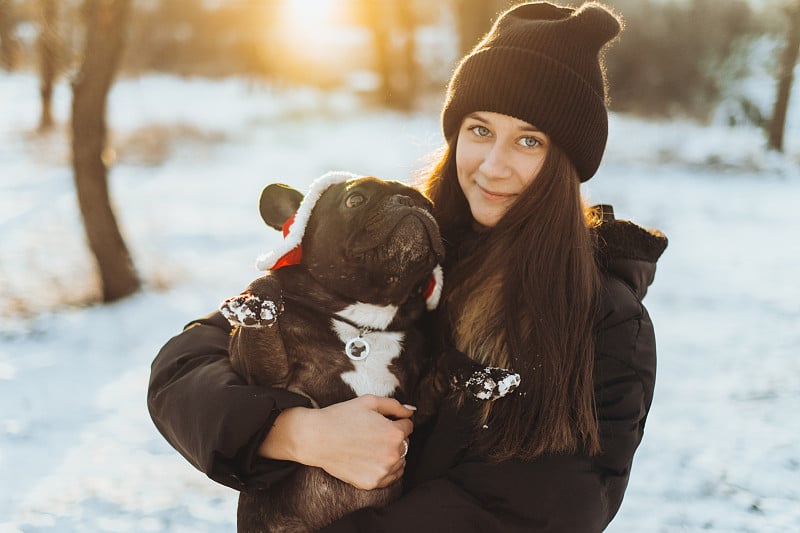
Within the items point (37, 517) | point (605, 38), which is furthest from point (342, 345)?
point (37, 517)

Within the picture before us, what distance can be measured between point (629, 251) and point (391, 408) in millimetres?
973

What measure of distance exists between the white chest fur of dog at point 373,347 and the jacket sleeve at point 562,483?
39 cm

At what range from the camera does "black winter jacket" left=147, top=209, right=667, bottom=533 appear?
1903 millimetres

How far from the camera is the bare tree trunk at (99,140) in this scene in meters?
6.33

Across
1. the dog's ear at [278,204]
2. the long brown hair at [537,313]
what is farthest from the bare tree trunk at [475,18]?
the long brown hair at [537,313]

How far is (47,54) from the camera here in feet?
26.5

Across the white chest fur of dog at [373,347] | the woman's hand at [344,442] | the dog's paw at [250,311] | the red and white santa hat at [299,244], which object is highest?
the red and white santa hat at [299,244]

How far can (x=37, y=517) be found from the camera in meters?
3.66

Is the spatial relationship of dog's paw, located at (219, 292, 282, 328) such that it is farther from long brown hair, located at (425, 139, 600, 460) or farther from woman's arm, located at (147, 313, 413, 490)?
long brown hair, located at (425, 139, 600, 460)

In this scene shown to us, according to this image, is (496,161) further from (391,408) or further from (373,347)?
(391,408)

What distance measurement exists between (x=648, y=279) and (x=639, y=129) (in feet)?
51.7

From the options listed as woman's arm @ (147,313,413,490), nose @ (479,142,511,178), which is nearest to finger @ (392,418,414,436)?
woman's arm @ (147,313,413,490)

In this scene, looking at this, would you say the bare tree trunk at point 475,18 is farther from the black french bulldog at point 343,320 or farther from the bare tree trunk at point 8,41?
the black french bulldog at point 343,320

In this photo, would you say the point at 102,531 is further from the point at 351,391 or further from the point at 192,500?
the point at 351,391
